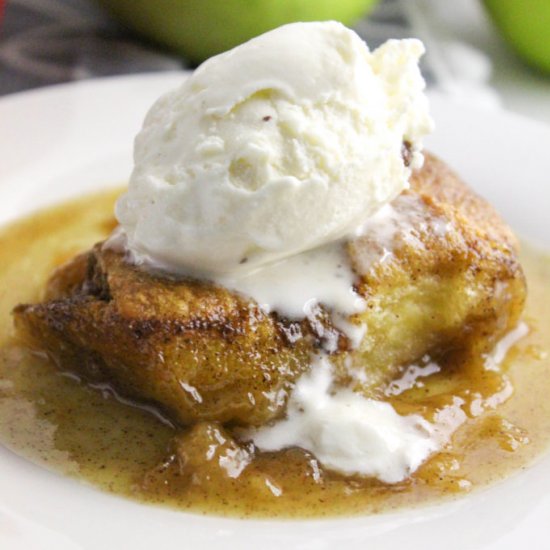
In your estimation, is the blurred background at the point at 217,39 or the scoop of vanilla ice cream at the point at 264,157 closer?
the scoop of vanilla ice cream at the point at 264,157

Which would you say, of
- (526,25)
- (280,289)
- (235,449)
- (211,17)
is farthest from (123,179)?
(526,25)

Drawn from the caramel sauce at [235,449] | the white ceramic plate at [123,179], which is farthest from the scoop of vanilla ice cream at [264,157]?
the white ceramic plate at [123,179]

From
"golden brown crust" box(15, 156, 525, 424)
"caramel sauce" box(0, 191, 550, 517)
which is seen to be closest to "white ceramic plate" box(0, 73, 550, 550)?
"caramel sauce" box(0, 191, 550, 517)

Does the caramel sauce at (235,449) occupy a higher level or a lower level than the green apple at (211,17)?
lower

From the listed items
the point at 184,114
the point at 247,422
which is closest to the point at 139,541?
the point at 247,422

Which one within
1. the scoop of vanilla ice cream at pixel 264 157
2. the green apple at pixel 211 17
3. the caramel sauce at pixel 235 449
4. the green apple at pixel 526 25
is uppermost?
the green apple at pixel 526 25

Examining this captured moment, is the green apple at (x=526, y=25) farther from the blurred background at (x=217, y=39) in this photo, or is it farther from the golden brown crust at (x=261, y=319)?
the golden brown crust at (x=261, y=319)

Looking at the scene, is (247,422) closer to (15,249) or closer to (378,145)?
(378,145)

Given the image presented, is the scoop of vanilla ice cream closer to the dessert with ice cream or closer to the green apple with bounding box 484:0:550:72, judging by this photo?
the dessert with ice cream
